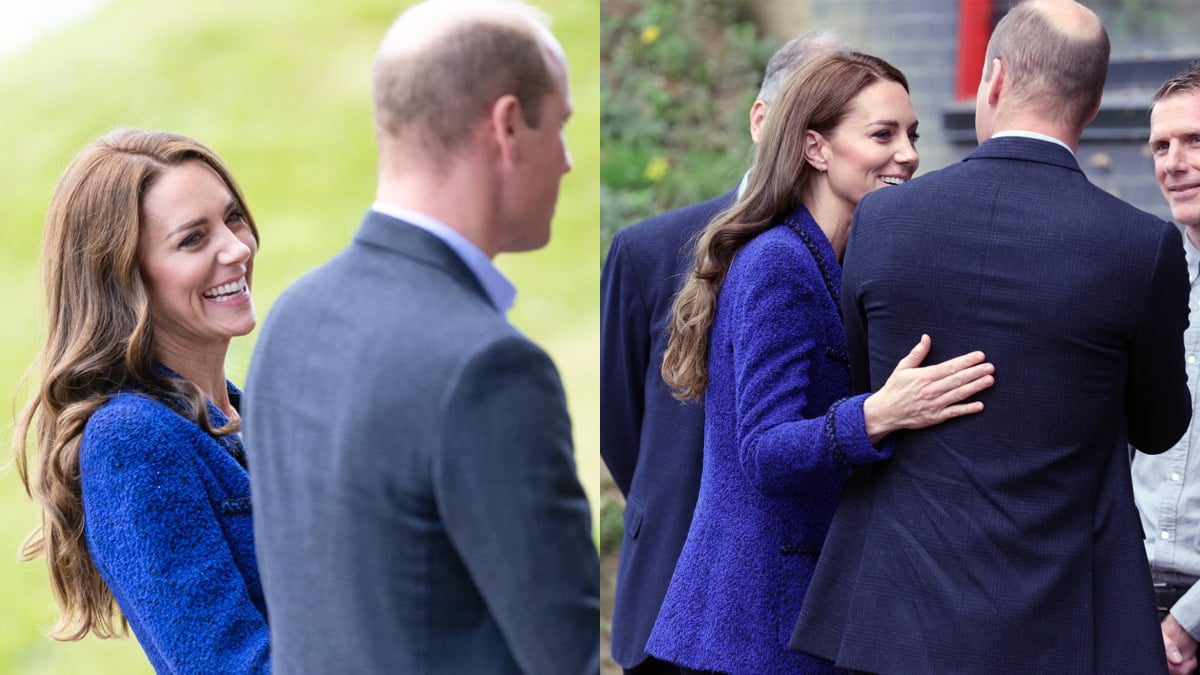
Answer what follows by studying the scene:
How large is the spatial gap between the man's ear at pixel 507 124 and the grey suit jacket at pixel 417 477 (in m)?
0.12

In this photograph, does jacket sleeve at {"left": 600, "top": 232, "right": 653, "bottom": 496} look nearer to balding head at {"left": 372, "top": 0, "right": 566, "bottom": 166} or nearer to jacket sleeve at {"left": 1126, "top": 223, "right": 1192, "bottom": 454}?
jacket sleeve at {"left": 1126, "top": 223, "right": 1192, "bottom": 454}

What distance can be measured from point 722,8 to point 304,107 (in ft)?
6.53

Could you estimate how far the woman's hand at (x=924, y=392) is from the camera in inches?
70.7

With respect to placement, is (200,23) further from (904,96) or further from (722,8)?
(904,96)

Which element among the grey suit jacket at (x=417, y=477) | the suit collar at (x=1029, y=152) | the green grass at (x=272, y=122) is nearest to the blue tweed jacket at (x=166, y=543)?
the grey suit jacket at (x=417, y=477)

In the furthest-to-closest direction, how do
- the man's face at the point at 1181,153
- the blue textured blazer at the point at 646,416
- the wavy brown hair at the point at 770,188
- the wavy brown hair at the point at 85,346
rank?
the blue textured blazer at the point at 646,416 < the man's face at the point at 1181,153 < the wavy brown hair at the point at 770,188 < the wavy brown hair at the point at 85,346

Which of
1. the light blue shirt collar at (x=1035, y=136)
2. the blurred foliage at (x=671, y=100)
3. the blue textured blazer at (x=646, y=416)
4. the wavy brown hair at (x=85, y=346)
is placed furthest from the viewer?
the blurred foliage at (x=671, y=100)

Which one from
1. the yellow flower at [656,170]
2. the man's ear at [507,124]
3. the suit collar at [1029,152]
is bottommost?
the yellow flower at [656,170]

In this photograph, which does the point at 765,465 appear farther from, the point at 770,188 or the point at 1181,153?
the point at 1181,153

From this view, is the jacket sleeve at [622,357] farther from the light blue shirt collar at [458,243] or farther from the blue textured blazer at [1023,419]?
the light blue shirt collar at [458,243]

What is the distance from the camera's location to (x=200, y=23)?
19.6 ft

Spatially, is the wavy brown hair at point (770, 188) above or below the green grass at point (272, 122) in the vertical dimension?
above

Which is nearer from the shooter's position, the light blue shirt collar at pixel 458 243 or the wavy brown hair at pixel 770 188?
the light blue shirt collar at pixel 458 243

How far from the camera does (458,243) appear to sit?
1306mm
